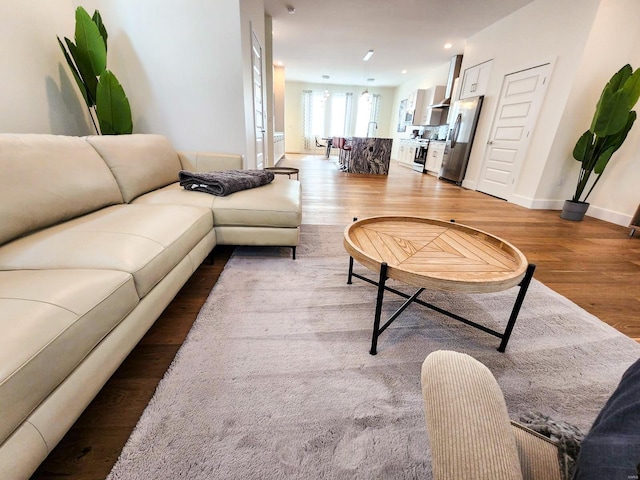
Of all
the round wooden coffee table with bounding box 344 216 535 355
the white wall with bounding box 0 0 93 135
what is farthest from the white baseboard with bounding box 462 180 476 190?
the white wall with bounding box 0 0 93 135

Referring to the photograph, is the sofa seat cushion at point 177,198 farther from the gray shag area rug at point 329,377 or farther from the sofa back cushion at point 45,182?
the gray shag area rug at point 329,377

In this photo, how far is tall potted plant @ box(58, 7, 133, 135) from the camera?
199 centimetres

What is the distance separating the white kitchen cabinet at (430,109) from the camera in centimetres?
726

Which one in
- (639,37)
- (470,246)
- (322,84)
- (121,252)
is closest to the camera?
(121,252)

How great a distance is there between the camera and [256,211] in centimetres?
184

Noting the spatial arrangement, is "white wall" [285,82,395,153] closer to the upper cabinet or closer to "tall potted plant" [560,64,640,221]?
the upper cabinet

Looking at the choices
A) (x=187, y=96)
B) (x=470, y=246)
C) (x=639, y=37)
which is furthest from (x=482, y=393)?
(x=639, y=37)

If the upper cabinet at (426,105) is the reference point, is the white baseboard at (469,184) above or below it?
below

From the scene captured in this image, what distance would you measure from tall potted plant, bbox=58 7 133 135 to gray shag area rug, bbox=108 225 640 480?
178 cm

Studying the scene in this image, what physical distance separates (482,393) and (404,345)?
0.94 meters

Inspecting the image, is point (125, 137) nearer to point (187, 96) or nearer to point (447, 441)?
point (187, 96)

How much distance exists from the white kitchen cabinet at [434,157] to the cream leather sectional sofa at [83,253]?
5.47 metres

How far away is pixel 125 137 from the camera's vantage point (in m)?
1.93

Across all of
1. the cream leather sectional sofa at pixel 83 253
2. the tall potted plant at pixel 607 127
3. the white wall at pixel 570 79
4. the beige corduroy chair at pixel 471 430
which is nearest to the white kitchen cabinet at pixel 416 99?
the white wall at pixel 570 79
